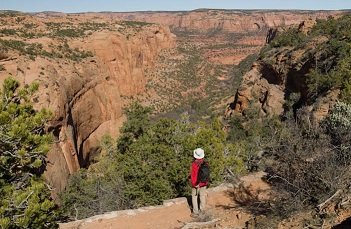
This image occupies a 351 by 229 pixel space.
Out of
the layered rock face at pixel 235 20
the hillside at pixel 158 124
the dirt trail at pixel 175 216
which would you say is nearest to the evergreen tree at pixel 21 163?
the hillside at pixel 158 124

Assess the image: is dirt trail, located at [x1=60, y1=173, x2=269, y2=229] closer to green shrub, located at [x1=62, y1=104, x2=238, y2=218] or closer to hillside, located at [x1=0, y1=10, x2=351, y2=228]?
hillside, located at [x1=0, y1=10, x2=351, y2=228]

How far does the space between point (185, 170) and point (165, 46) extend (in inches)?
2379

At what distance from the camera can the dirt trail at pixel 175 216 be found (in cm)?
986

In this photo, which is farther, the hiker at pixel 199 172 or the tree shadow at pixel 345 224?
the hiker at pixel 199 172

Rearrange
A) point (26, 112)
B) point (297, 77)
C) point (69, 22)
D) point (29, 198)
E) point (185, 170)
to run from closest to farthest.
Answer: point (29, 198)
point (26, 112)
point (185, 170)
point (297, 77)
point (69, 22)

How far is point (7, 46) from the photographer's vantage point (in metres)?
30.4

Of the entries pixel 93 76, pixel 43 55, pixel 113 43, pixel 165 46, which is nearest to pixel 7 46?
pixel 43 55

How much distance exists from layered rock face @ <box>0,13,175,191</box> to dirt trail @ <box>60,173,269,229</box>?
3.23m

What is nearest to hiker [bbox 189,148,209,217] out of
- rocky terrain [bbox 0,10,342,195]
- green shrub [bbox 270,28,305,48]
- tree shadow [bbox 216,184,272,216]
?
tree shadow [bbox 216,184,272,216]

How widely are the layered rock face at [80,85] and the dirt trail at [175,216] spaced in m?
3.23

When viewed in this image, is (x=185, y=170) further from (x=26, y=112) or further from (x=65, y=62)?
(x=65, y=62)

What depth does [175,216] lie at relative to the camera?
10.5m

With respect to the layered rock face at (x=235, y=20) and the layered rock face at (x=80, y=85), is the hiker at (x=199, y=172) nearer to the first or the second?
the layered rock face at (x=80, y=85)

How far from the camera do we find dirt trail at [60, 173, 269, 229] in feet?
32.3
